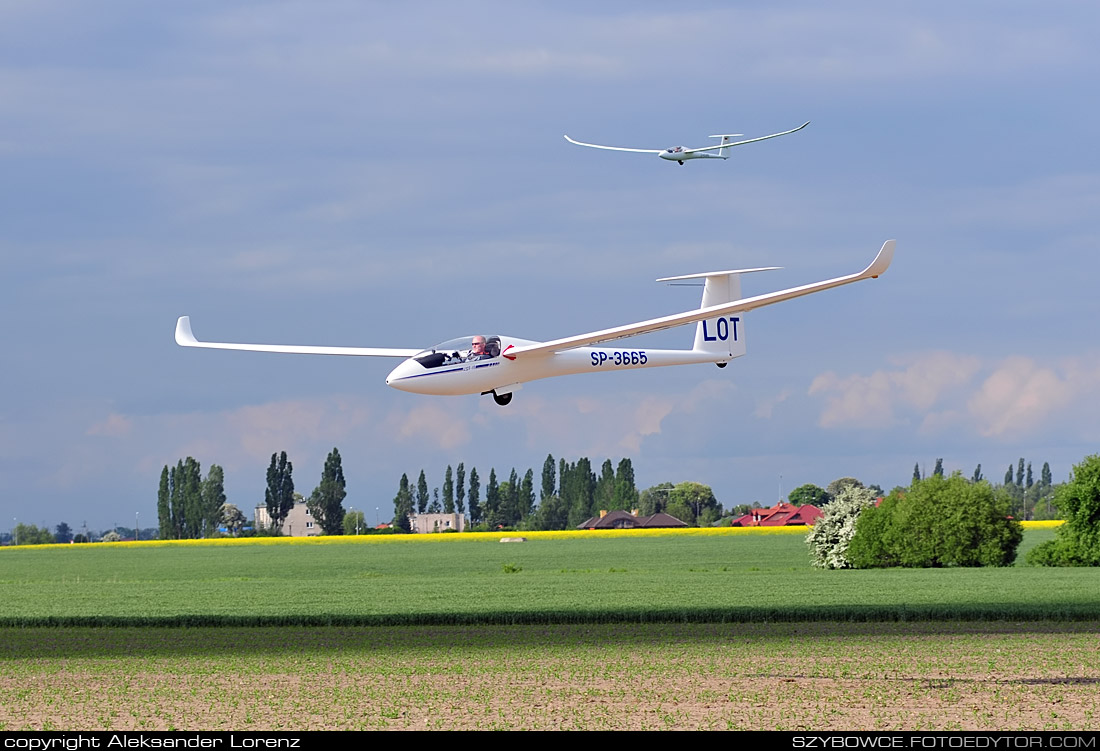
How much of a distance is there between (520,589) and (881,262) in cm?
4860

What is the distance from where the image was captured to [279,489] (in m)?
172

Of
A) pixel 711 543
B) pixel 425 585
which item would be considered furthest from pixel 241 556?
pixel 425 585

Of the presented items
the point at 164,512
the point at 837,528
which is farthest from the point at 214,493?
→ the point at 837,528

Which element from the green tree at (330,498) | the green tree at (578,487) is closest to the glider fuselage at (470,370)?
the green tree at (330,498)

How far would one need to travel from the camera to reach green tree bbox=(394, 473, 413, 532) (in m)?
189

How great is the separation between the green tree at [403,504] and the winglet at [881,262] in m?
170

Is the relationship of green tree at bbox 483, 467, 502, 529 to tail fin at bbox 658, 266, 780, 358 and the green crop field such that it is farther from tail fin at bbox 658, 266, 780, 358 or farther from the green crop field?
tail fin at bbox 658, 266, 780, 358

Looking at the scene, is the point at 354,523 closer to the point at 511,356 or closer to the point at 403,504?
the point at 403,504

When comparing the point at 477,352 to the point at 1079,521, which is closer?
the point at 477,352

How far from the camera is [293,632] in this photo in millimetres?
50688

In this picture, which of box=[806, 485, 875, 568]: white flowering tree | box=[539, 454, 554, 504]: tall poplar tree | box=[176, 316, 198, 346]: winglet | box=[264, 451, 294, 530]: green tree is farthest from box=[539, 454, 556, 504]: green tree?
box=[176, 316, 198, 346]: winglet

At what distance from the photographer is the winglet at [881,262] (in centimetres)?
2150
